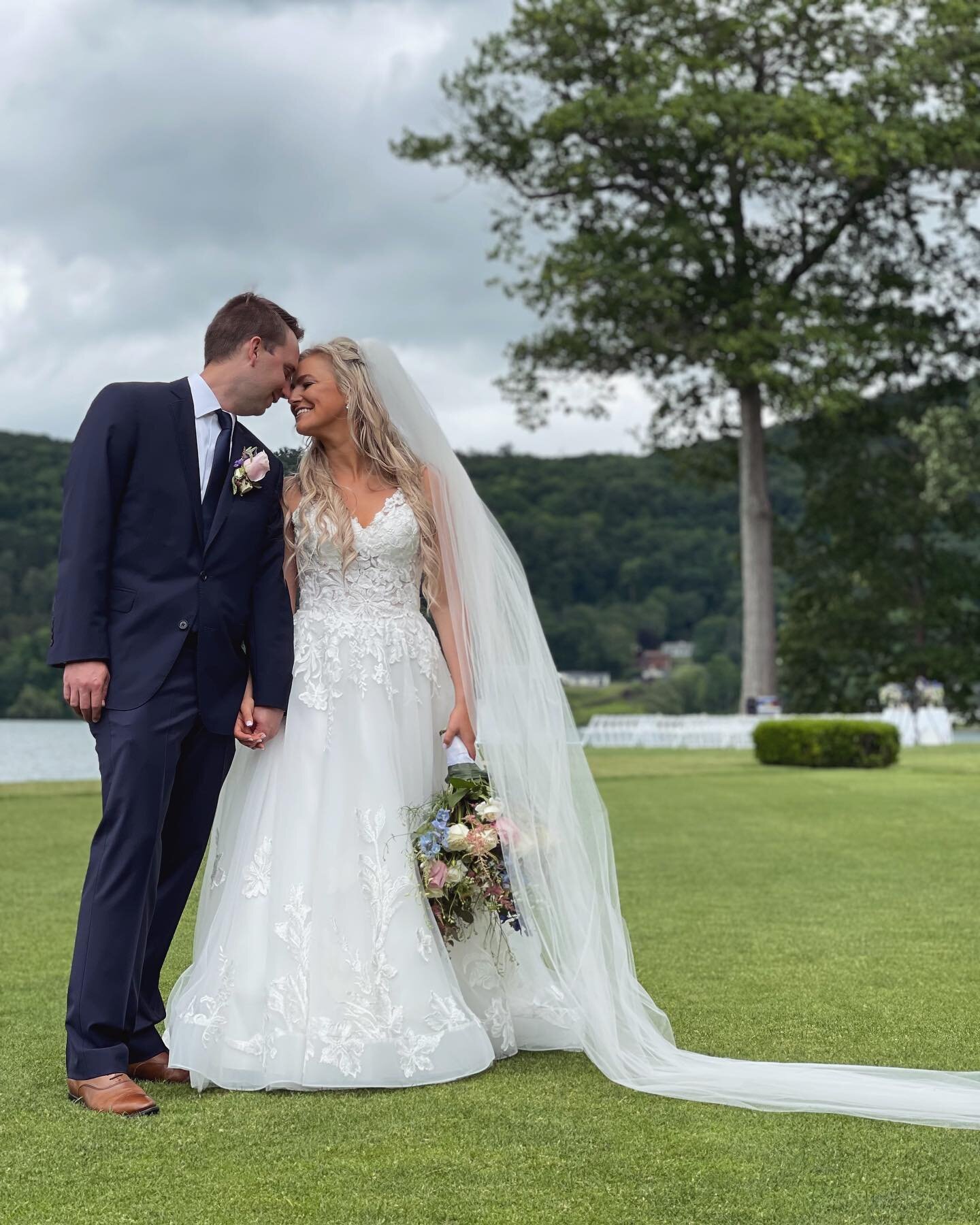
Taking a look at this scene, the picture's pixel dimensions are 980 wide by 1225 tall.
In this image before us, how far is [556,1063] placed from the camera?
14.2 ft

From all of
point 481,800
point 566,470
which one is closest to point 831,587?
point 566,470

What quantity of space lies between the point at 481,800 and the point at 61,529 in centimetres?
148

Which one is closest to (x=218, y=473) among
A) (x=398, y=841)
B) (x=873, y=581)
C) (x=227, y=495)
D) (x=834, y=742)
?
(x=227, y=495)

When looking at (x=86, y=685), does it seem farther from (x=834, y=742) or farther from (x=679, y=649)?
(x=679, y=649)

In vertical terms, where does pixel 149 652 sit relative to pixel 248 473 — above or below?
below

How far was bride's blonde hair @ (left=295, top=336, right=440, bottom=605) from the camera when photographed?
4488mm

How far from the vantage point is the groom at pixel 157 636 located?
396 cm

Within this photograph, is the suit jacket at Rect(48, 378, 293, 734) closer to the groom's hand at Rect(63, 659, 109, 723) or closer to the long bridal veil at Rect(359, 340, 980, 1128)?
the groom's hand at Rect(63, 659, 109, 723)

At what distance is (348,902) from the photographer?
166 inches

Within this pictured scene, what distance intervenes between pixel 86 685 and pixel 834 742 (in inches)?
746

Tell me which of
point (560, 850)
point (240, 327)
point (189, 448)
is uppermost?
point (240, 327)

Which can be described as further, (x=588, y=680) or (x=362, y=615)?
(x=588, y=680)

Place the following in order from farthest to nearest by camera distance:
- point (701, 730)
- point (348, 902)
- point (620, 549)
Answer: point (620, 549) < point (701, 730) < point (348, 902)

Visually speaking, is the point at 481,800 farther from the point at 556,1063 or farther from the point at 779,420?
the point at 779,420
